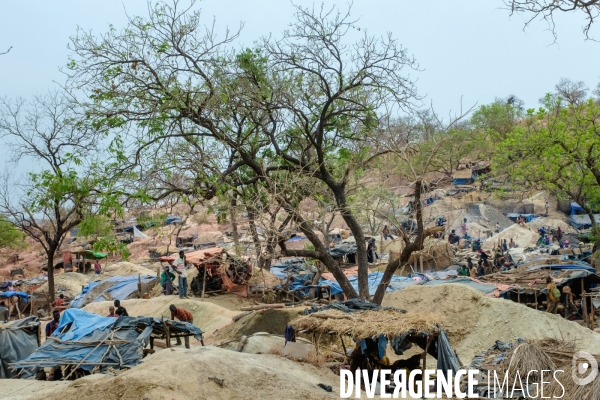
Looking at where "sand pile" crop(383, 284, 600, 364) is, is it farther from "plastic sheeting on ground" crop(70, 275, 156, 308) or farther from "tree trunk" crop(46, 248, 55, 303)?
"tree trunk" crop(46, 248, 55, 303)

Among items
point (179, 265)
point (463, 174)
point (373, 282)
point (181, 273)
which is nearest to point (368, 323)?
point (373, 282)

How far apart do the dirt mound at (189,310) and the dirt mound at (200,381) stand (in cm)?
614

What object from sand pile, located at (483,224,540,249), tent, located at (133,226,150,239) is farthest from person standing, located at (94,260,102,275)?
sand pile, located at (483,224,540,249)

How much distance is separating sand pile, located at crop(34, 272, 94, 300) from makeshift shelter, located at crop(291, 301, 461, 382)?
18.5 meters

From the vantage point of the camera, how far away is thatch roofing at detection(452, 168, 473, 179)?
175ft

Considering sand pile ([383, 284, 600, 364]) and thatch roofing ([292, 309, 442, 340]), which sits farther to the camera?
sand pile ([383, 284, 600, 364])

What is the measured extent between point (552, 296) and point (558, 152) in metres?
5.39

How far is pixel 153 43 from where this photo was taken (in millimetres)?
11609

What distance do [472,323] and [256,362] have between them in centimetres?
701

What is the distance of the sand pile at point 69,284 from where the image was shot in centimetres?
2758

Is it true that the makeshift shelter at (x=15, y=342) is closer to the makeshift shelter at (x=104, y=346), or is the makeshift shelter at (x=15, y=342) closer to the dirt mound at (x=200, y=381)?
the makeshift shelter at (x=104, y=346)

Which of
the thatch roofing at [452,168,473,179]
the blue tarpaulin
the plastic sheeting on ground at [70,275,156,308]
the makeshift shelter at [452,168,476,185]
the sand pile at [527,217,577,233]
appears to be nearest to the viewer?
the blue tarpaulin

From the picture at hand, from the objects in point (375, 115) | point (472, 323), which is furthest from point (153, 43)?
point (472, 323)

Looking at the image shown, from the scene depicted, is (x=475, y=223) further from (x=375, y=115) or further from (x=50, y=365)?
(x=50, y=365)
